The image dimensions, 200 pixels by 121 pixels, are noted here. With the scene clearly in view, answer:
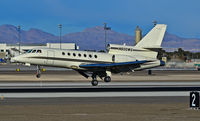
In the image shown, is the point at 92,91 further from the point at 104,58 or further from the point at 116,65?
the point at 104,58

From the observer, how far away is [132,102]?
2842 centimetres

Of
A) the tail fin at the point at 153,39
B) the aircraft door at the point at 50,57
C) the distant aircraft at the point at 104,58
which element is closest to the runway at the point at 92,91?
the distant aircraft at the point at 104,58

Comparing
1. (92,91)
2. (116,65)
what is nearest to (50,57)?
(116,65)

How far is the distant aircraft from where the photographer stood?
141ft

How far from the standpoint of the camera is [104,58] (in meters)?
45.3

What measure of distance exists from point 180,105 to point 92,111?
244 inches

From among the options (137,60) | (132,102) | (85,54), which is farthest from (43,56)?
(132,102)

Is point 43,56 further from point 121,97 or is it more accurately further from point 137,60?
point 121,97

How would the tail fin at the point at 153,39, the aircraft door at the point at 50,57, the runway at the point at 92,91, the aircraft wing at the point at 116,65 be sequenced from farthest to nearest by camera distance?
the tail fin at the point at 153,39
the aircraft wing at the point at 116,65
the aircraft door at the point at 50,57
the runway at the point at 92,91

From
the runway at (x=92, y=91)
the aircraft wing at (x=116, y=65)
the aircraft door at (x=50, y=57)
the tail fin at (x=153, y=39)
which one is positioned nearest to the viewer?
the runway at (x=92, y=91)

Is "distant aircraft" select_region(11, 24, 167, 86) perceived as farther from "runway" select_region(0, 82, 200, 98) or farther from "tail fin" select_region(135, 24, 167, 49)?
"runway" select_region(0, 82, 200, 98)

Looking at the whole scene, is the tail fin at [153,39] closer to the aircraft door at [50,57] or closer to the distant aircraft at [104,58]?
the distant aircraft at [104,58]

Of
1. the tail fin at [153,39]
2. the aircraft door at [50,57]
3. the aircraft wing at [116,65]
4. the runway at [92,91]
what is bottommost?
the runway at [92,91]

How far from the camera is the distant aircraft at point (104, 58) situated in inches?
1695
